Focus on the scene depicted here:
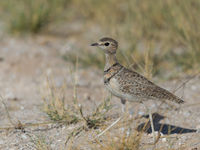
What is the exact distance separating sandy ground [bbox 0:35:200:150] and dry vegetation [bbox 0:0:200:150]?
16 cm

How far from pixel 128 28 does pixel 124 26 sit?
560mm

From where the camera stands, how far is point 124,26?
6.42 meters

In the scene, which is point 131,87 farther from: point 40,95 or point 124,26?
point 124,26

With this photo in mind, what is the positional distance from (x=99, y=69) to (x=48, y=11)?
1759 millimetres

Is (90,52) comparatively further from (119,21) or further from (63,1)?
(63,1)

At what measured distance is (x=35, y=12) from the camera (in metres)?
Result: 6.72

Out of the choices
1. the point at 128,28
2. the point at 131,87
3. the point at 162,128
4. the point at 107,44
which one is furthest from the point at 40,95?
the point at 128,28

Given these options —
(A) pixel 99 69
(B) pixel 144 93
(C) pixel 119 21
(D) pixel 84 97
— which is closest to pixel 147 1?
(C) pixel 119 21

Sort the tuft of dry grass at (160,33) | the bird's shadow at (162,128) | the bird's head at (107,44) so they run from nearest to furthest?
the bird's head at (107,44) → the bird's shadow at (162,128) → the tuft of dry grass at (160,33)

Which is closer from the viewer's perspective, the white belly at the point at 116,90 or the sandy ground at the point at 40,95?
the white belly at the point at 116,90

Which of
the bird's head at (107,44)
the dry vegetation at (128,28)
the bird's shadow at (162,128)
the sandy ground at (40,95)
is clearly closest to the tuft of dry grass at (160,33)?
the dry vegetation at (128,28)

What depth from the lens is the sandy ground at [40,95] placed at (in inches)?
137

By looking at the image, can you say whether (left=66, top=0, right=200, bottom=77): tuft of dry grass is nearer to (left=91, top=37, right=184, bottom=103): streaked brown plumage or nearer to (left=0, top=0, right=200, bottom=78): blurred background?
(left=0, top=0, right=200, bottom=78): blurred background

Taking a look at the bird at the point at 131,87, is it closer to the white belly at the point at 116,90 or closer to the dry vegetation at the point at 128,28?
the white belly at the point at 116,90
